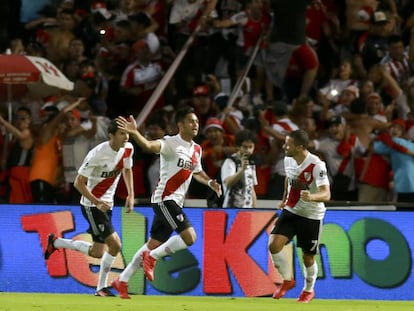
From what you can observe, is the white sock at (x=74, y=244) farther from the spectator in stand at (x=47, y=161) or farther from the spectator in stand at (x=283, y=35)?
the spectator in stand at (x=283, y=35)

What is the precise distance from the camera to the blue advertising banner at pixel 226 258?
1644cm

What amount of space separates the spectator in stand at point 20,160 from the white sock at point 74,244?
2395mm

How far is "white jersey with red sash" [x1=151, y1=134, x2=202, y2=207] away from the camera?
14883 mm

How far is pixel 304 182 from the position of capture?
1468cm

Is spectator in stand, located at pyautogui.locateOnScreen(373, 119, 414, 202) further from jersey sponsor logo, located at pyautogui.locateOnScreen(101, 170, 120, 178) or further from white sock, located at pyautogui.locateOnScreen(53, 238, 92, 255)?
white sock, located at pyautogui.locateOnScreen(53, 238, 92, 255)

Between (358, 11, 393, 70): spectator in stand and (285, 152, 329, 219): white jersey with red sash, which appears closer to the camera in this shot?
(285, 152, 329, 219): white jersey with red sash

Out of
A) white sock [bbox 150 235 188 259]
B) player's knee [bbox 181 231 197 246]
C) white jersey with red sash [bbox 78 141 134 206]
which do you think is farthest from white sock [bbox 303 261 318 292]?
Result: white jersey with red sash [bbox 78 141 134 206]

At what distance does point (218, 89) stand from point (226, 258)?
408 cm

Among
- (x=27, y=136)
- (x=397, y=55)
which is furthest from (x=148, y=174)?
(x=397, y=55)

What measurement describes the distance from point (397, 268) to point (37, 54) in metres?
6.77

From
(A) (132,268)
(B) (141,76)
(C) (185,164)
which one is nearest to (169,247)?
(A) (132,268)

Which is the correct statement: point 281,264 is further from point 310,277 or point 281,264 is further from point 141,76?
point 141,76

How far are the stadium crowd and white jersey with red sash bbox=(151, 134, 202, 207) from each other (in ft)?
8.86

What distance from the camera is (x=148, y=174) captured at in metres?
Result: 18.2
